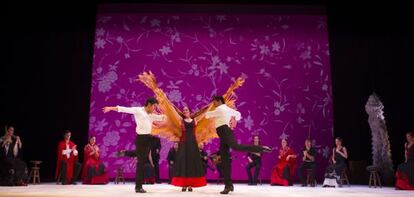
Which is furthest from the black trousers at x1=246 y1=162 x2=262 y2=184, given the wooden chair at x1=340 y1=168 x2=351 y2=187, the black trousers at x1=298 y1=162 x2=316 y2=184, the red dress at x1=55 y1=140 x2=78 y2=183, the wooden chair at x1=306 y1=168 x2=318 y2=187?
the red dress at x1=55 y1=140 x2=78 y2=183

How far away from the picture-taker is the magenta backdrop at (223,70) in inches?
366

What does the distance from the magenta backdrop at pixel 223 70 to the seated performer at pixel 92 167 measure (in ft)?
2.02

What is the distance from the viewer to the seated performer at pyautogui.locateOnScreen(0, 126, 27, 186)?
7.34 meters

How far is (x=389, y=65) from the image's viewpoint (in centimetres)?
902

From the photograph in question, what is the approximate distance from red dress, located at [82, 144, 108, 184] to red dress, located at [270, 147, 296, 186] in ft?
11.4

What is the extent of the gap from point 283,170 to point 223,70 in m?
2.54

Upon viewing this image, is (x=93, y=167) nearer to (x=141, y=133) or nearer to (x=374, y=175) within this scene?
(x=141, y=133)

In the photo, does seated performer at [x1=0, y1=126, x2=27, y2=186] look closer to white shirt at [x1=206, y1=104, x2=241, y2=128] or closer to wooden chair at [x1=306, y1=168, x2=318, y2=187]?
white shirt at [x1=206, y1=104, x2=241, y2=128]

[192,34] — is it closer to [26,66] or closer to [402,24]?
[26,66]

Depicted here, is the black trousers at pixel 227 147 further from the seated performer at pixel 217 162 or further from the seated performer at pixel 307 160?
the seated performer at pixel 307 160

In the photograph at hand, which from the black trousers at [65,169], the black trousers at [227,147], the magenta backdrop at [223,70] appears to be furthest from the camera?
the magenta backdrop at [223,70]

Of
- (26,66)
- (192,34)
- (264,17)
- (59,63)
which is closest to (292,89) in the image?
(264,17)

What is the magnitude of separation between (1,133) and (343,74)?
294 inches

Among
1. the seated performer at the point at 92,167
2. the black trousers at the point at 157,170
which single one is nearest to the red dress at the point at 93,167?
the seated performer at the point at 92,167
